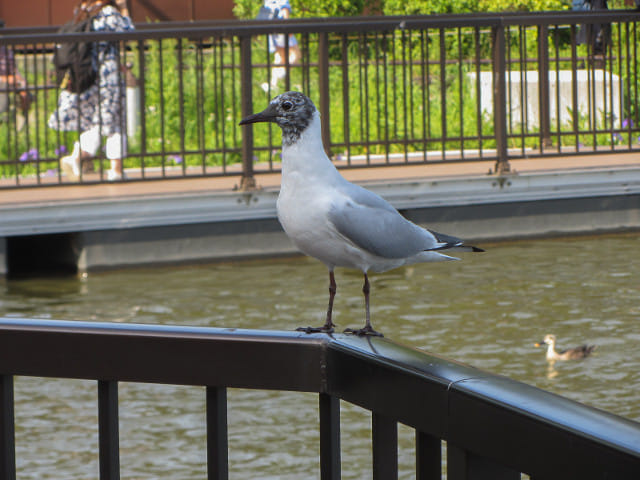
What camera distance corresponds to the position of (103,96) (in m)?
11.7

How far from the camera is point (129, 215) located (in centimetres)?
1065

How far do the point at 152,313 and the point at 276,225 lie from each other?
2396 millimetres

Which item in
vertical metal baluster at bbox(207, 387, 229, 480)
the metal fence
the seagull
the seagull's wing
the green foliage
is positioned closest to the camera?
vertical metal baluster at bbox(207, 387, 229, 480)

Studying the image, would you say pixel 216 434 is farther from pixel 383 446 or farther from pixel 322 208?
pixel 322 208

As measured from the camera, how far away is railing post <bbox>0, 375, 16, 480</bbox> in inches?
81.7

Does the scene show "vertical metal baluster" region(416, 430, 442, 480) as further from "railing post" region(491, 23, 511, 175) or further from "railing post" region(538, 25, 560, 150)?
"railing post" region(538, 25, 560, 150)

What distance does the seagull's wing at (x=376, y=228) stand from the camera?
11.2 ft

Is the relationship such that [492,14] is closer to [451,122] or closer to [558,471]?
[451,122]

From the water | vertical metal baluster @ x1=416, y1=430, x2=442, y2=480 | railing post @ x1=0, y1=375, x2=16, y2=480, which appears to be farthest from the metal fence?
vertical metal baluster @ x1=416, y1=430, x2=442, y2=480

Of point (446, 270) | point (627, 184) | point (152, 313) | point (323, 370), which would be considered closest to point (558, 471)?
point (323, 370)

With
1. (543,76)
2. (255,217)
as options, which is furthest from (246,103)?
(543,76)

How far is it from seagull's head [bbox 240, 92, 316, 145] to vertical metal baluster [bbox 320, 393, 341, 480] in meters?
1.38

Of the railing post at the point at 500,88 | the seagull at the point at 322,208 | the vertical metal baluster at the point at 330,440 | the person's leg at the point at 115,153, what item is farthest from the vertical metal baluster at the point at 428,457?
the railing post at the point at 500,88

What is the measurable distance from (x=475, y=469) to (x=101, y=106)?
10.5 m
